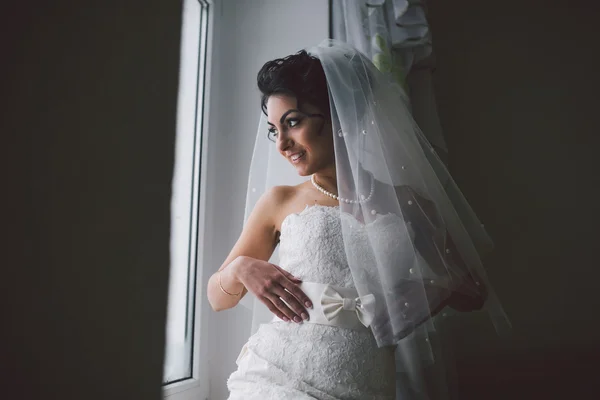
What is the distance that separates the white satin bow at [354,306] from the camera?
0.81 m

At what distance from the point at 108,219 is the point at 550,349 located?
211 centimetres

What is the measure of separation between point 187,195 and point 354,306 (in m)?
0.68

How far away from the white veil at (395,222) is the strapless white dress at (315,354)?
0.05 metres

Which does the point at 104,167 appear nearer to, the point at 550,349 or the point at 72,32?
the point at 72,32

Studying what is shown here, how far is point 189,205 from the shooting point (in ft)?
4.19

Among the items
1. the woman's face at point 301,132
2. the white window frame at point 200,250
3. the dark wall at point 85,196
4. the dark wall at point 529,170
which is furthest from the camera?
the dark wall at point 529,170

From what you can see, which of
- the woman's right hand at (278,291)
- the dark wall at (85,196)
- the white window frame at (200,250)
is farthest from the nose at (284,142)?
the dark wall at (85,196)

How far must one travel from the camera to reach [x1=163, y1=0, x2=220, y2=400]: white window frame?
1.14 metres

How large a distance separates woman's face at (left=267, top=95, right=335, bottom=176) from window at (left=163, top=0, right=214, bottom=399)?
30cm

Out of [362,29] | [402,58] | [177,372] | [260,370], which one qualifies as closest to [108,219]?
[260,370]

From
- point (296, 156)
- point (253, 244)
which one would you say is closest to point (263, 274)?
point (253, 244)

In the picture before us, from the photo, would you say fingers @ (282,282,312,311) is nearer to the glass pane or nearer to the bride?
the bride

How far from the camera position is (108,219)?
205 mm

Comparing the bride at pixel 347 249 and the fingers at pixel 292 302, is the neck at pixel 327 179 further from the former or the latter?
the fingers at pixel 292 302
